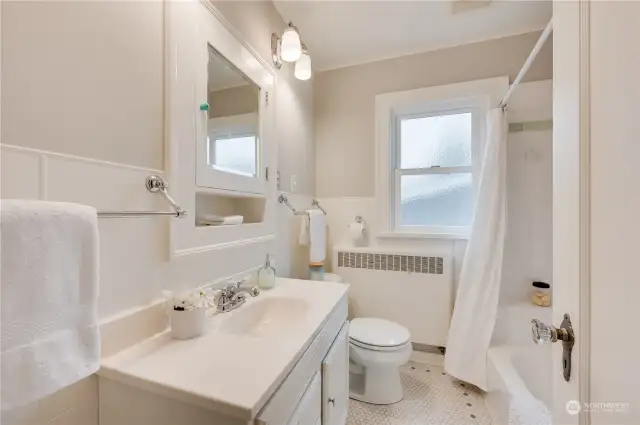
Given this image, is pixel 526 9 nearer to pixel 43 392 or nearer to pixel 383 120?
pixel 383 120

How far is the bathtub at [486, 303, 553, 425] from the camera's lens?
134 centimetres

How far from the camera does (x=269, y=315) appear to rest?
127 cm

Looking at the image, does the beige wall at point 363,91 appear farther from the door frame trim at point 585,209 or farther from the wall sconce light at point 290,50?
the door frame trim at point 585,209

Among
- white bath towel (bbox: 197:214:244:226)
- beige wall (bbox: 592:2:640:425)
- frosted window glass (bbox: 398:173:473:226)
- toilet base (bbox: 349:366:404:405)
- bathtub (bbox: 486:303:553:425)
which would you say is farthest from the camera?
frosted window glass (bbox: 398:173:473:226)

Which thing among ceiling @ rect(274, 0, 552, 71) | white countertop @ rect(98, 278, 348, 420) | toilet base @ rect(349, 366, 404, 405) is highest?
ceiling @ rect(274, 0, 552, 71)

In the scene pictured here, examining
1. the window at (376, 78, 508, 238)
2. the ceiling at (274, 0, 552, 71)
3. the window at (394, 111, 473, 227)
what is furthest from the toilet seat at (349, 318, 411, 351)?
the ceiling at (274, 0, 552, 71)

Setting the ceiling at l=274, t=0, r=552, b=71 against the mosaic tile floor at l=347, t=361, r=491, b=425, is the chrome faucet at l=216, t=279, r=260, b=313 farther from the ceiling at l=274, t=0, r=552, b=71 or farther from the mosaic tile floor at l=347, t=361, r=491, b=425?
the ceiling at l=274, t=0, r=552, b=71

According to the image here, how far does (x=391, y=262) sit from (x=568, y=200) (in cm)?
155

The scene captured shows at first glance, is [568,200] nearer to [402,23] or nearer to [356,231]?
[356,231]

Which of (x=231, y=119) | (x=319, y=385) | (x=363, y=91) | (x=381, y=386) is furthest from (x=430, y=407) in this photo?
(x=363, y=91)

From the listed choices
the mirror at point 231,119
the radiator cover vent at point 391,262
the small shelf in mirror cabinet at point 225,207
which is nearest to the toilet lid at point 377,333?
the radiator cover vent at point 391,262

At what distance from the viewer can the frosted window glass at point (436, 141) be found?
6.96 feet

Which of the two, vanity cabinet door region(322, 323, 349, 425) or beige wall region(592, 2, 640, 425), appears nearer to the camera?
beige wall region(592, 2, 640, 425)

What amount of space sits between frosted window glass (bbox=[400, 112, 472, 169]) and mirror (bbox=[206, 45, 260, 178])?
1313 millimetres
